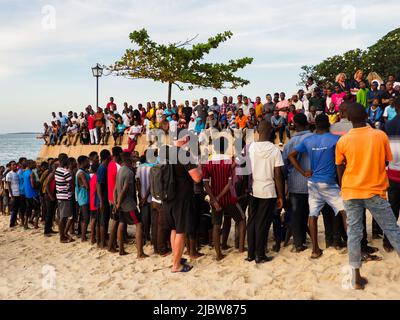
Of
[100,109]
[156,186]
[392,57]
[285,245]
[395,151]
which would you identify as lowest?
[285,245]

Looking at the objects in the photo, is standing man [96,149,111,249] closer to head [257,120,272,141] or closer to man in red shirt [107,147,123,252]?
man in red shirt [107,147,123,252]

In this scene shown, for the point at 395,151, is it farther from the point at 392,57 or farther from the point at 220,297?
the point at 392,57

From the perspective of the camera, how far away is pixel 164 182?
5445 mm

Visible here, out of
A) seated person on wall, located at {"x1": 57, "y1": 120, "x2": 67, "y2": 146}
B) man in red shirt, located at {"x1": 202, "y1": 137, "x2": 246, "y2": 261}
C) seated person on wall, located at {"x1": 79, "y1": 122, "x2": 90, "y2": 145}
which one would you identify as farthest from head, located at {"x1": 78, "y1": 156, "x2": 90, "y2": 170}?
seated person on wall, located at {"x1": 57, "y1": 120, "x2": 67, "y2": 146}

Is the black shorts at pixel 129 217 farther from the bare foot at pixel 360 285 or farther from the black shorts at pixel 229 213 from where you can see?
the bare foot at pixel 360 285

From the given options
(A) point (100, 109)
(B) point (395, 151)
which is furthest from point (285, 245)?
(A) point (100, 109)

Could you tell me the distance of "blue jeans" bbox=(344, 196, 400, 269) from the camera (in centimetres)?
416

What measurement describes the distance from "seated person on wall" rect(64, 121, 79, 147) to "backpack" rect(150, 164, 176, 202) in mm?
15096

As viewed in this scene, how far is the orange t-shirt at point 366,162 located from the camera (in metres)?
4.15

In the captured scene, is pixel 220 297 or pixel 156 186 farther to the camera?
pixel 156 186

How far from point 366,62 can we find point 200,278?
29892 mm

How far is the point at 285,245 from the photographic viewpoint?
6078 mm
